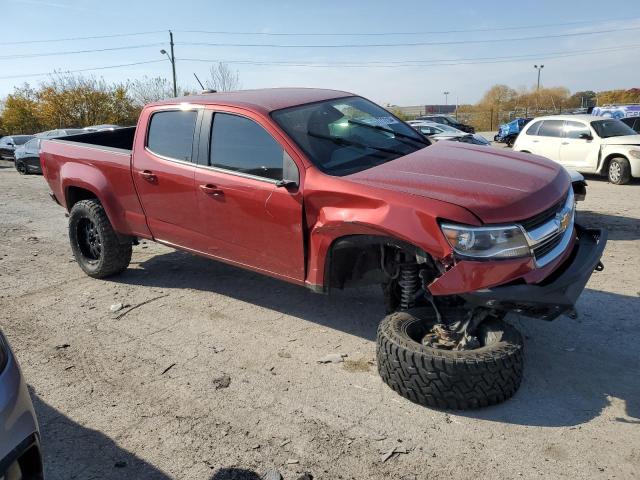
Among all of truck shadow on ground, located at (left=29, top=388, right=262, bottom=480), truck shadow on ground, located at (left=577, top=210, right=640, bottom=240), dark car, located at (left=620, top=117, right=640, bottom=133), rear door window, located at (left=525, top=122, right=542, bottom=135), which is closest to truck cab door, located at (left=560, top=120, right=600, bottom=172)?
rear door window, located at (left=525, top=122, right=542, bottom=135)

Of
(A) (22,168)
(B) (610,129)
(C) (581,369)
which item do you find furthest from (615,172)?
(A) (22,168)

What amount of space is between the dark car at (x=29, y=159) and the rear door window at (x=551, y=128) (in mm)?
16199

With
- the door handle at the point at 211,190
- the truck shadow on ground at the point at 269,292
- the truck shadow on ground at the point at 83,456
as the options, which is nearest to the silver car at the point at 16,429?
the truck shadow on ground at the point at 83,456

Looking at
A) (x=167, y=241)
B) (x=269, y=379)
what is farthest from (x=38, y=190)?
(x=269, y=379)

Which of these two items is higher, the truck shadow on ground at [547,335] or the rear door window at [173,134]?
the rear door window at [173,134]

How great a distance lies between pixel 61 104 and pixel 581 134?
1599 inches

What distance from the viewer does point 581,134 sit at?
12.2 meters

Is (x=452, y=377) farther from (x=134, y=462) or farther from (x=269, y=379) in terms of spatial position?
(x=134, y=462)

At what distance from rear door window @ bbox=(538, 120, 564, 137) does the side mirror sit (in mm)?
10704

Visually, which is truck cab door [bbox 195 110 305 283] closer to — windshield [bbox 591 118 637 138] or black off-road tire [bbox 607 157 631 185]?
black off-road tire [bbox 607 157 631 185]

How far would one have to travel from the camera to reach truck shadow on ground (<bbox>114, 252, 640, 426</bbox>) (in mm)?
3178

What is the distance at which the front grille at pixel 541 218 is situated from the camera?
10.1ft

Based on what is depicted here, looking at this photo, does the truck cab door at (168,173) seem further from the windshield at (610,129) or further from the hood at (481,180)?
the windshield at (610,129)

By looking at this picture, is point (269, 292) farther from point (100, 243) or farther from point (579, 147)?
point (579, 147)
